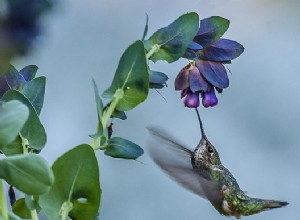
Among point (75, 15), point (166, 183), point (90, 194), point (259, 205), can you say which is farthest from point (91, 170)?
point (166, 183)

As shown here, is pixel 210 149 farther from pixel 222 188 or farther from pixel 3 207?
pixel 3 207

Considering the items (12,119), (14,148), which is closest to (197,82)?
(14,148)

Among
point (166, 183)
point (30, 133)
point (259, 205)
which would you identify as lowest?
point (166, 183)

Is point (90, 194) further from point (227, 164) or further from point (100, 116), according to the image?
point (227, 164)

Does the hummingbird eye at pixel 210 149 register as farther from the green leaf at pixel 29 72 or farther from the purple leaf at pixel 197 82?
the green leaf at pixel 29 72

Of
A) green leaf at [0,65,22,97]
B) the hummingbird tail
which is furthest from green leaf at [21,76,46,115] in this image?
the hummingbird tail

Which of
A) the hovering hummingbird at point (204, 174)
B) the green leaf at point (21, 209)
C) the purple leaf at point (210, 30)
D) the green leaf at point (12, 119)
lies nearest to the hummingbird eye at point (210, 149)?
the hovering hummingbird at point (204, 174)

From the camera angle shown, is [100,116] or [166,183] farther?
[166,183]
